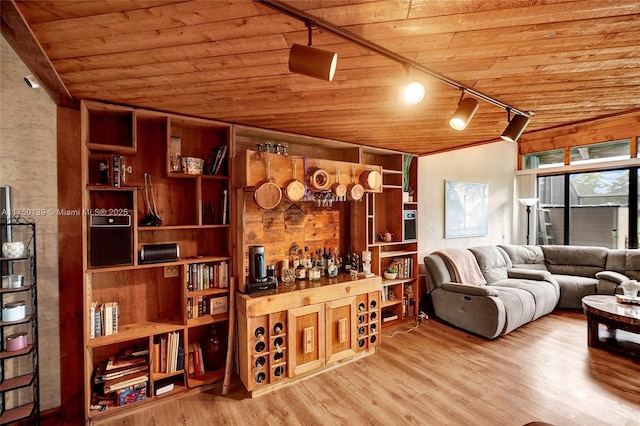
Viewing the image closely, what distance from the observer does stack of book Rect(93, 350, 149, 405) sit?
205 cm

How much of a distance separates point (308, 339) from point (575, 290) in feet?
14.0

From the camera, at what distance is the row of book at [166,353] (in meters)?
2.23

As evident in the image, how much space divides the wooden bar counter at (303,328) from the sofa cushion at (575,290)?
3.32 metres

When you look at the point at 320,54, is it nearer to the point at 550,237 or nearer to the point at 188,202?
the point at 188,202

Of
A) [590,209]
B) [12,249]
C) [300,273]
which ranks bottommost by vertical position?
[300,273]

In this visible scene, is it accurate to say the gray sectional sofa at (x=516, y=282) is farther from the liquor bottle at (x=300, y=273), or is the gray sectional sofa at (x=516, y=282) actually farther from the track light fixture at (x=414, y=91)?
the track light fixture at (x=414, y=91)

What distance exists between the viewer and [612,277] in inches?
155

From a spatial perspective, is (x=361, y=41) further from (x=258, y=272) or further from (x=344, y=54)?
(x=258, y=272)

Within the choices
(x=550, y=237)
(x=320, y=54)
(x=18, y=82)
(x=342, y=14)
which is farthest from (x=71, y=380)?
(x=550, y=237)

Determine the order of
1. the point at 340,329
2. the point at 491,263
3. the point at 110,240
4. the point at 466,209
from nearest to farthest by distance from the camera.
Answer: the point at 110,240 → the point at 340,329 → the point at 491,263 → the point at 466,209

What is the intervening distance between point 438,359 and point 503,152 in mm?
4877

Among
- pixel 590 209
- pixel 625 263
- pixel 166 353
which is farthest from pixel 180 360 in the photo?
pixel 590 209

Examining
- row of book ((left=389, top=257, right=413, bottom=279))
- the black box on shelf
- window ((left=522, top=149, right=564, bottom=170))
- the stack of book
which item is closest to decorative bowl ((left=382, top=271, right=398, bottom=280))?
row of book ((left=389, top=257, right=413, bottom=279))

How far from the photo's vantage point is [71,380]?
6.89 ft
